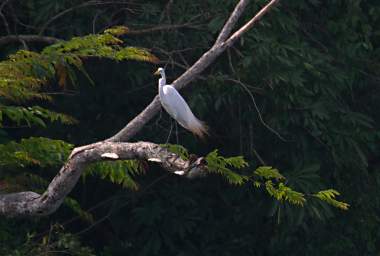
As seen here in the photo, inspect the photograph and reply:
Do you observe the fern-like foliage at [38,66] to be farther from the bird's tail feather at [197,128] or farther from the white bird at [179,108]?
the bird's tail feather at [197,128]

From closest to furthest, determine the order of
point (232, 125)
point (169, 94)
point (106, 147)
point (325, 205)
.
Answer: point (106, 147) → point (169, 94) → point (325, 205) → point (232, 125)

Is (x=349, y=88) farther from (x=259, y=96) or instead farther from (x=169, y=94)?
(x=169, y=94)

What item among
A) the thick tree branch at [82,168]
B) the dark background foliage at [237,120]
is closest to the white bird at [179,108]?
the dark background foliage at [237,120]

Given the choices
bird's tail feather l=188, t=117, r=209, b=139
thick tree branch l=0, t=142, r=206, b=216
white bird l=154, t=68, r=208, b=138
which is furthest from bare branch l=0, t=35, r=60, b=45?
thick tree branch l=0, t=142, r=206, b=216

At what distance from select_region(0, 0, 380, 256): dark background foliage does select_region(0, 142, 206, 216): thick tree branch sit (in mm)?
1651

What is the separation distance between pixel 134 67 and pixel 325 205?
1717 millimetres

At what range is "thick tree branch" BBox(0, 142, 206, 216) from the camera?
15.1 feet

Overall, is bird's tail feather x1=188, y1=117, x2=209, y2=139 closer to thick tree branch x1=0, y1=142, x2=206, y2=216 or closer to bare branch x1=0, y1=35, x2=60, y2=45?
bare branch x1=0, y1=35, x2=60, y2=45

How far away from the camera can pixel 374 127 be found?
7.77 meters

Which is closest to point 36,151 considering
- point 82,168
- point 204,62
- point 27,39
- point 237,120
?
point 82,168

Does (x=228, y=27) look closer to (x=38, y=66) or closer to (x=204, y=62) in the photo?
(x=204, y=62)

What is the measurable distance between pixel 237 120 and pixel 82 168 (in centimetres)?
270

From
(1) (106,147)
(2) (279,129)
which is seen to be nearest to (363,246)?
(2) (279,129)

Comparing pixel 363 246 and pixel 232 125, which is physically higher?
pixel 232 125
